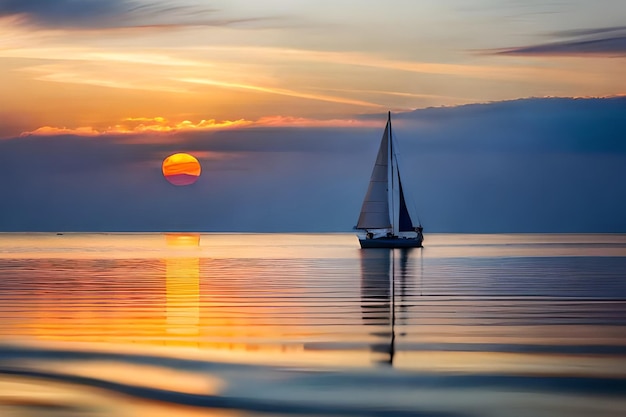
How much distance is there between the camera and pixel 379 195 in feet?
320

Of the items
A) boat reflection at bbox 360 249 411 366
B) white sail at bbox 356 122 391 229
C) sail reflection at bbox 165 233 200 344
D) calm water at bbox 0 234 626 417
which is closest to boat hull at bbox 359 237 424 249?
white sail at bbox 356 122 391 229

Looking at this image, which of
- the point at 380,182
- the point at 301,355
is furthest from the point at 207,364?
the point at 380,182

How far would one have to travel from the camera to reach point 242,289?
150ft

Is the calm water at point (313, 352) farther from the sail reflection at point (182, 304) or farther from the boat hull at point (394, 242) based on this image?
the boat hull at point (394, 242)

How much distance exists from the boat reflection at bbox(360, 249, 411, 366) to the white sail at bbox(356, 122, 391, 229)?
29723mm

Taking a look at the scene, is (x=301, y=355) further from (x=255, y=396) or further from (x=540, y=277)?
(x=540, y=277)

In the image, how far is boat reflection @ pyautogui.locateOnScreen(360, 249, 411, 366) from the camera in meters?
25.0

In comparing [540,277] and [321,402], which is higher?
[540,277]

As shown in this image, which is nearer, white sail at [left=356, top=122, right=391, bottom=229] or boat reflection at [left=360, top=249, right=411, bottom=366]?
boat reflection at [left=360, top=249, right=411, bottom=366]

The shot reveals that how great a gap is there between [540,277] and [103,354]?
3558 centimetres

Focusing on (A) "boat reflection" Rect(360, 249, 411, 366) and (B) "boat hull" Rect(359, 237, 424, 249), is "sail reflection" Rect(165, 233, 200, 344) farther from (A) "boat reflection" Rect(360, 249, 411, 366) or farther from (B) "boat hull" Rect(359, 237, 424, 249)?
(B) "boat hull" Rect(359, 237, 424, 249)

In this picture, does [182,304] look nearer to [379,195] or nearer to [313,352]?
[313,352]

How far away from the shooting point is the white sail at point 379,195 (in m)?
97.1

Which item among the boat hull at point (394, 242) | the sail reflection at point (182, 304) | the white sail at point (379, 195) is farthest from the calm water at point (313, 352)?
the boat hull at point (394, 242)
